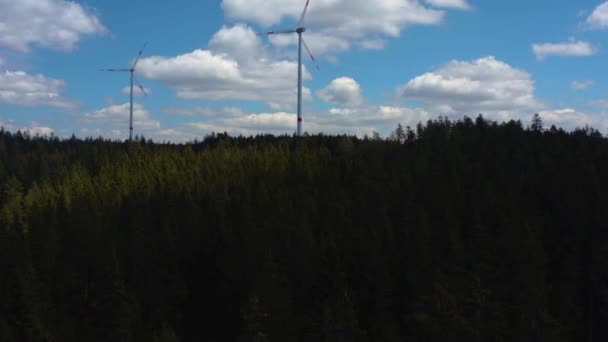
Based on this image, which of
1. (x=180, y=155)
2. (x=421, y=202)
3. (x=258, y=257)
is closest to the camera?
(x=258, y=257)

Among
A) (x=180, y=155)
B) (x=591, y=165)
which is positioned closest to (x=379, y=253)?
(x=591, y=165)

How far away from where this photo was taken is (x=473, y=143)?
333 ft

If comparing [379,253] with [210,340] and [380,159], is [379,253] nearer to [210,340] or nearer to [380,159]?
[210,340]

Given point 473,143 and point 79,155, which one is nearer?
point 473,143

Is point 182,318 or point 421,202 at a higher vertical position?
point 421,202

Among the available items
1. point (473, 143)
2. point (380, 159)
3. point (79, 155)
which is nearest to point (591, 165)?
point (473, 143)

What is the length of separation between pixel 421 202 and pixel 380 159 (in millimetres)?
25810

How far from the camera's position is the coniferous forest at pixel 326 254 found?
148ft

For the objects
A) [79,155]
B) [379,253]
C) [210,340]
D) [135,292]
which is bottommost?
[210,340]

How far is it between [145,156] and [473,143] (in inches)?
2613

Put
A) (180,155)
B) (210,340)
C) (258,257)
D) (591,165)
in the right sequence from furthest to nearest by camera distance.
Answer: (180,155) < (591,165) < (258,257) < (210,340)

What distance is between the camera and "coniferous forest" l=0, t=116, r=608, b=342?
45.2 metres

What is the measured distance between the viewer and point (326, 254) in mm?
55844

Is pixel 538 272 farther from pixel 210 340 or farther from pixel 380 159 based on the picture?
pixel 380 159
